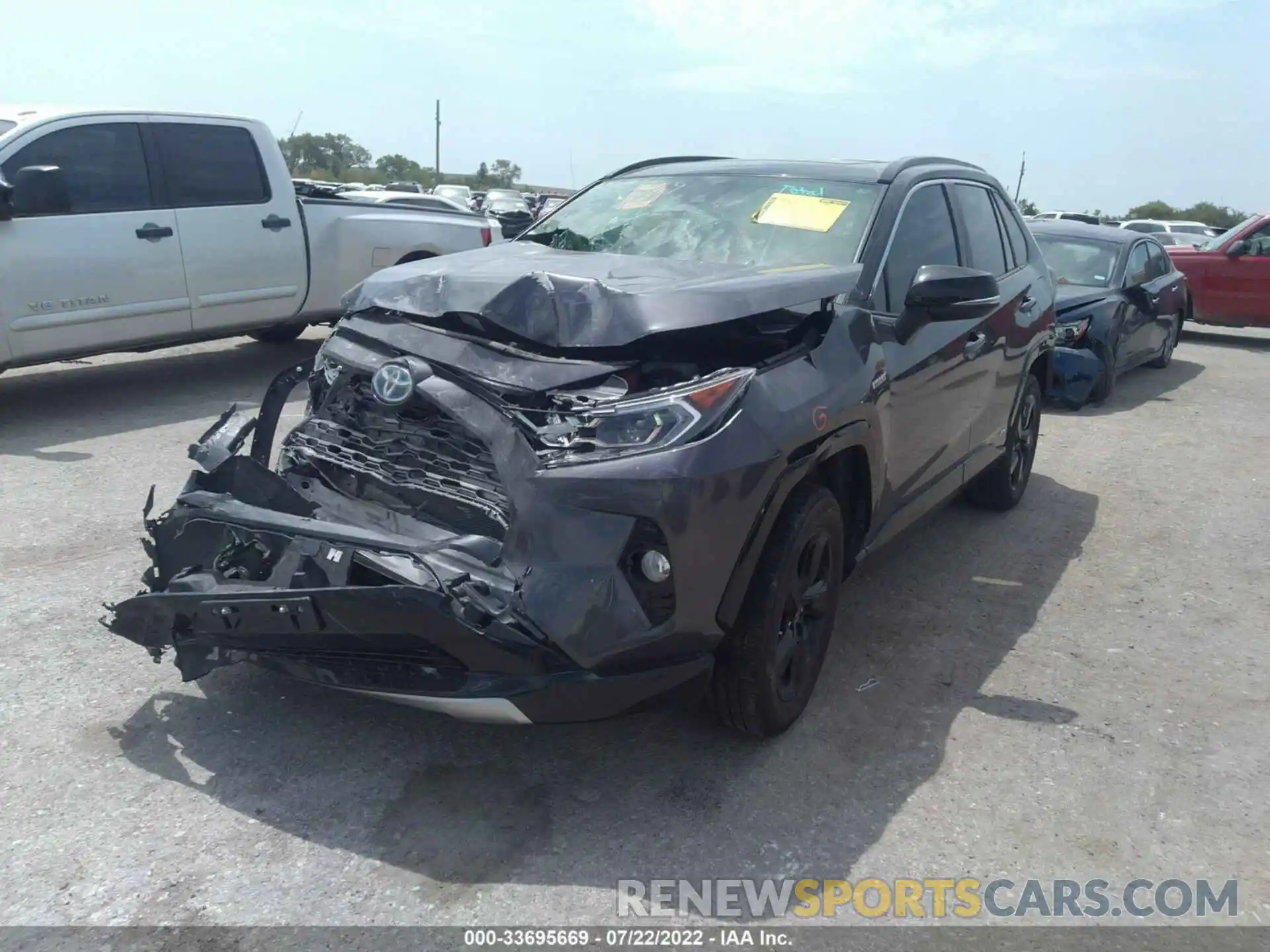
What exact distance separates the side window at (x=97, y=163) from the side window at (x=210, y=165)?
0.20m

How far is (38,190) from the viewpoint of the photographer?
21.7 ft

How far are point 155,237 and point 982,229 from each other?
214 inches

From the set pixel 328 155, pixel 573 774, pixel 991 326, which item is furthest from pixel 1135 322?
pixel 328 155

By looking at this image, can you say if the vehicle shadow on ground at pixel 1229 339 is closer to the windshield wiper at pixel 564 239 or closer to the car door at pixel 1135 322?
the car door at pixel 1135 322

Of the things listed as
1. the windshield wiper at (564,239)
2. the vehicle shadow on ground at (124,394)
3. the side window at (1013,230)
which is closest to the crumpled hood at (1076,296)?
the side window at (1013,230)

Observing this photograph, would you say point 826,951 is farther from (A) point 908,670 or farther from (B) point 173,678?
(B) point 173,678

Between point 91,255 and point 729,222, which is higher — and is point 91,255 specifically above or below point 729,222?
below

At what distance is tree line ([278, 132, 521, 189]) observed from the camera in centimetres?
4831

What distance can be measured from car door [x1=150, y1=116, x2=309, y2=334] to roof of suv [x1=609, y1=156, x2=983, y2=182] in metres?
3.98

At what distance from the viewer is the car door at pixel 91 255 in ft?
22.1

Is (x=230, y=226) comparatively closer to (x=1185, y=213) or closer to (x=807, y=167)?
(x=807, y=167)

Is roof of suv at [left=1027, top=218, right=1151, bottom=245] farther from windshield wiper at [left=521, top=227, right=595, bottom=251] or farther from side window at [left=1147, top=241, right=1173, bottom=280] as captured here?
windshield wiper at [left=521, top=227, right=595, bottom=251]

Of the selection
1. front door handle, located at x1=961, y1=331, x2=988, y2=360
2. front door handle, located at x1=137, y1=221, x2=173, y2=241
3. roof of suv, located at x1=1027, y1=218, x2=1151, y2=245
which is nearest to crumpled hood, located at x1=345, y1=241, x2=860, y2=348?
front door handle, located at x1=961, y1=331, x2=988, y2=360

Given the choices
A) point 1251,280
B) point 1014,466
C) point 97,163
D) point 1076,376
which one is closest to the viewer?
point 1014,466
